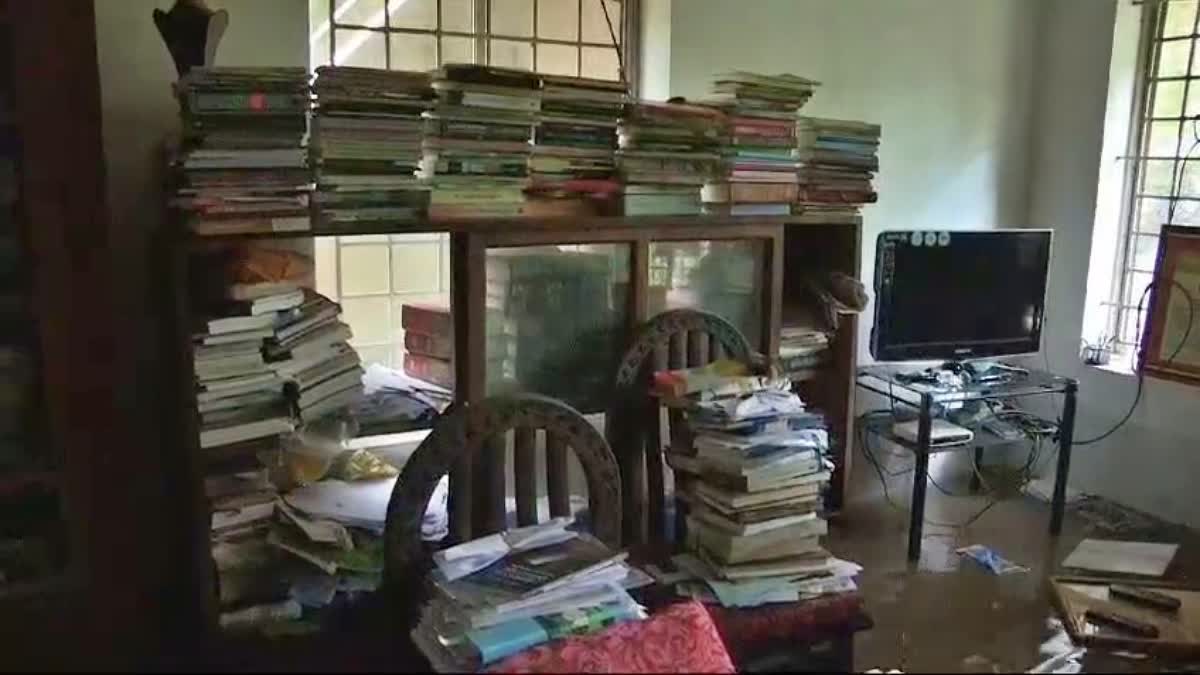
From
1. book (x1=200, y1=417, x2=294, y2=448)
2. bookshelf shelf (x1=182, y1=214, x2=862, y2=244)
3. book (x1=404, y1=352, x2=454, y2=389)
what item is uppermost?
bookshelf shelf (x1=182, y1=214, x2=862, y2=244)

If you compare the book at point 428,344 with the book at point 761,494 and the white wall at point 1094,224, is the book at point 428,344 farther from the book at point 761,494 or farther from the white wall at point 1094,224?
the white wall at point 1094,224

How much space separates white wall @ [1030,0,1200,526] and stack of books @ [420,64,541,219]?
2.20m

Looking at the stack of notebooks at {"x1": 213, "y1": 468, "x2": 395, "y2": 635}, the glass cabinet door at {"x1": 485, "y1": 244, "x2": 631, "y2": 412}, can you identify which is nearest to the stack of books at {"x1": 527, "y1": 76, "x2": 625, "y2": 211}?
the glass cabinet door at {"x1": 485, "y1": 244, "x2": 631, "y2": 412}

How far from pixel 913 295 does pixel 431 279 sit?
1510 mm

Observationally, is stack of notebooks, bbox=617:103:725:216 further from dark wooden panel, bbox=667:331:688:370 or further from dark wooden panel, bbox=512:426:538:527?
dark wooden panel, bbox=512:426:538:527

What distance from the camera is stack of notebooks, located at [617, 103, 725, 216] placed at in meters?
2.52

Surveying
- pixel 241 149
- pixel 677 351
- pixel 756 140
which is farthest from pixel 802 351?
pixel 241 149

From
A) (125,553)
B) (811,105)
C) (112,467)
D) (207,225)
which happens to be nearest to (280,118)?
(207,225)

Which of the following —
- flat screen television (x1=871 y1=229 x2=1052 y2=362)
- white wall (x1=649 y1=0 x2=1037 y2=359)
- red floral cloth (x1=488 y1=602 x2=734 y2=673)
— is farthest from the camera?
flat screen television (x1=871 y1=229 x2=1052 y2=362)

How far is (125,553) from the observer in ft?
6.69

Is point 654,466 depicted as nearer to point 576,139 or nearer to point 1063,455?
point 576,139

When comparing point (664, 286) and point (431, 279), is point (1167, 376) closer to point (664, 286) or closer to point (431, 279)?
point (664, 286)

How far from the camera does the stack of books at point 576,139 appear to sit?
2.41 metres

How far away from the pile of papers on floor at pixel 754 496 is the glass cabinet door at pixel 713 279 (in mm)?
400
